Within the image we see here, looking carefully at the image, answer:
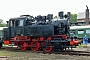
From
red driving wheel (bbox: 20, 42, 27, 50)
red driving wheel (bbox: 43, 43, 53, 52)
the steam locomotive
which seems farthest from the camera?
red driving wheel (bbox: 20, 42, 27, 50)

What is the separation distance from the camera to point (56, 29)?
682 inches

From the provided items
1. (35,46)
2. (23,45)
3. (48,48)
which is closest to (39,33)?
(35,46)

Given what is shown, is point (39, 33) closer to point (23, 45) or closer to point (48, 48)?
point (48, 48)

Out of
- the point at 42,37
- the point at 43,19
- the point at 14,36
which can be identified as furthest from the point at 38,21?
the point at 14,36

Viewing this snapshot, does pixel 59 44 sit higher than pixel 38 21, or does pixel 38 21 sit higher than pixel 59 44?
pixel 38 21

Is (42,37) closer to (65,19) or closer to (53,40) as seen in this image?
(53,40)

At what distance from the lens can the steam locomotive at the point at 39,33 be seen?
16.7 m

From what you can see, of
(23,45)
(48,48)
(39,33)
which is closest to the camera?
(48,48)

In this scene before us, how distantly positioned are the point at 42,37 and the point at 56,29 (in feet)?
4.78

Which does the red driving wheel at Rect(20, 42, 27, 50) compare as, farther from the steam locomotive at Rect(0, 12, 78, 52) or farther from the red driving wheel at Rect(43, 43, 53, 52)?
the red driving wheel at Rect(43, 43, 53, 52)

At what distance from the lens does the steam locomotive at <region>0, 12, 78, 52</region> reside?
16656 mm

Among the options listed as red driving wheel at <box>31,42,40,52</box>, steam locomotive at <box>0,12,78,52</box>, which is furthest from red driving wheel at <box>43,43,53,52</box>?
red driving wheel at <box>31,42,40,52</box>

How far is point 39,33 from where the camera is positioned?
1777cm

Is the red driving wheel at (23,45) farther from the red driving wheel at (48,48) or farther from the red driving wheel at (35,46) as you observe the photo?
the red driving wheel at (48,48)
